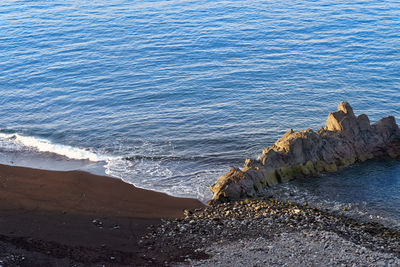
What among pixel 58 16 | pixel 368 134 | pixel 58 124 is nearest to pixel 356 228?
pixel 368 134

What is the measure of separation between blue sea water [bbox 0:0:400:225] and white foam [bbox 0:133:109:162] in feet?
0.24

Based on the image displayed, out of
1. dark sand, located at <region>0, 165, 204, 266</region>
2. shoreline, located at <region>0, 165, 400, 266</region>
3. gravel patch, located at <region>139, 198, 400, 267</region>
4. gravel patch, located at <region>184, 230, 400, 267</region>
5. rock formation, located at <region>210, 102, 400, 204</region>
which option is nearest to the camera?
gravel patch, located at <region>184, 230, 400, 267</region>

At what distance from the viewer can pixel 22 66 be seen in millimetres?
44719

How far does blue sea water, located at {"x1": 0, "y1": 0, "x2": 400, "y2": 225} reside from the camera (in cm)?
2694

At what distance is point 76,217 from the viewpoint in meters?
21.0

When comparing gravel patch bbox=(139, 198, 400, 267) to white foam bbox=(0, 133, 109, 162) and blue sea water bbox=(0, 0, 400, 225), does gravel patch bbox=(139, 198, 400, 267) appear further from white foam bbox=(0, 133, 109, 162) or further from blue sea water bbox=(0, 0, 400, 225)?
white foam bbox=(0, 133, 109, 162)

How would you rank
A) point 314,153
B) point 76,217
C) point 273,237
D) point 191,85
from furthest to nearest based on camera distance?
point 191,85 → point 314,153 → point 76,217 → point 273,237

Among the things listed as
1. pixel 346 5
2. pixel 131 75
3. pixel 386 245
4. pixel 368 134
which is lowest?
pixel 386 245

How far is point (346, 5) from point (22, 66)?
38229 mm

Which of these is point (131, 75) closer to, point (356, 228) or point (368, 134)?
point (368, 134)

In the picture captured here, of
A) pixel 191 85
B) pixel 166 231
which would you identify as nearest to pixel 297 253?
pixel 166 231

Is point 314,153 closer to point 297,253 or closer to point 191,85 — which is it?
point 297,253

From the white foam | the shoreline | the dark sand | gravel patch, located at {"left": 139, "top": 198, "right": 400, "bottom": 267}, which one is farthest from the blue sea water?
gravel patch, located at {"left": 139, "top": 198, "right": 400, "bottom": 267}

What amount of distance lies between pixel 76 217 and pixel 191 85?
19198 millimetres
